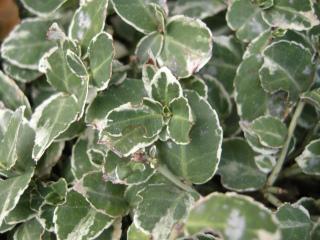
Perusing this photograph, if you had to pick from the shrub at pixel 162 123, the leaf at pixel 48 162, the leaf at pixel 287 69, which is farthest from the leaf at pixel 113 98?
the leaf at pixel 287 69

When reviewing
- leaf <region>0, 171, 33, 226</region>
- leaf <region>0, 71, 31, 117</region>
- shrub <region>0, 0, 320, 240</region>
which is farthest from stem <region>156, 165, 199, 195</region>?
leaf <region>0, 71, 31, 117</region>

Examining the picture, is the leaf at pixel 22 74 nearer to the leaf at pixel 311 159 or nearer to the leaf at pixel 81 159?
the leaf at pixel 81 159

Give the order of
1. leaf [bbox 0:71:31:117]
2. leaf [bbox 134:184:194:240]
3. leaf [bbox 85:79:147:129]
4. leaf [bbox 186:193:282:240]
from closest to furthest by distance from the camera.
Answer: leaf [bbox 186:193:282:240], leaf [bbox 134:184:194:240], leaf [bbox 85:79:147:129], leaf [bbox 0:71:31:117]

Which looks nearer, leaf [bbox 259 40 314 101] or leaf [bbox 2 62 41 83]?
leaf [bbox 259 40 314 101]

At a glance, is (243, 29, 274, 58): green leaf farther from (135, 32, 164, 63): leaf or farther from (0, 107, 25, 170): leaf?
(0, 107, 25, 170): leaf


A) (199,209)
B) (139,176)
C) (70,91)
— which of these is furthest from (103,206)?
(199,209)

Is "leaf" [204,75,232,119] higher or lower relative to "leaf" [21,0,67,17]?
lower
